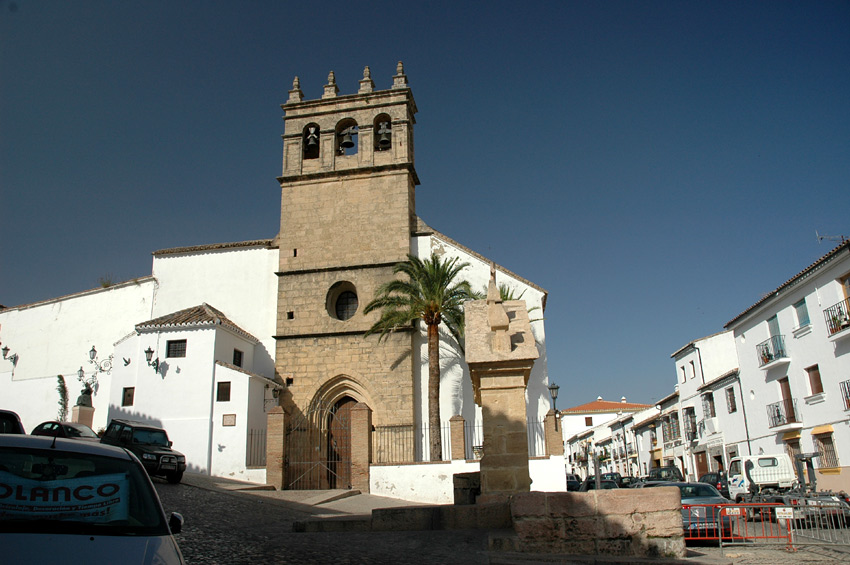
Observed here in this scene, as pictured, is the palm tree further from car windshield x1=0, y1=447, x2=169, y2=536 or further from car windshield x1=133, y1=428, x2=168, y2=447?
car windshield x1=0, y1=447, x2=169, y2=536

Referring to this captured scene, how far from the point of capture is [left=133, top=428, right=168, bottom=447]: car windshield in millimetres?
16797

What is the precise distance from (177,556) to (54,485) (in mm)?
870

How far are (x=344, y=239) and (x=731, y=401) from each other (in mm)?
18412

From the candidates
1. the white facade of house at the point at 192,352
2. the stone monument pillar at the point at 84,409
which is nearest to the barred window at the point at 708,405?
the white facade of house at the point at 192,352

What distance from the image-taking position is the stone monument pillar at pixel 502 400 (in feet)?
24.5

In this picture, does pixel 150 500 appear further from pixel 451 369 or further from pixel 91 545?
pixel 451 369

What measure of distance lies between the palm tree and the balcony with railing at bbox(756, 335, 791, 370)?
11.7 meters

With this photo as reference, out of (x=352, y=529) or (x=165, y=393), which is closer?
(x=352, y=529)

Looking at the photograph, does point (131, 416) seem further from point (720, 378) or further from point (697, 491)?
point (720, 378)

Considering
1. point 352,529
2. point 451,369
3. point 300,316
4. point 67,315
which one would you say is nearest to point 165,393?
point 300,316

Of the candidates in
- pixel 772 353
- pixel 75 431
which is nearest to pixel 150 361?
pixel 75 431

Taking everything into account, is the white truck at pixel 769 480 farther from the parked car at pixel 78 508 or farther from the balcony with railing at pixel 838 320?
the parked car at pixel 78 508

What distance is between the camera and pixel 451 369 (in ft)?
73.3

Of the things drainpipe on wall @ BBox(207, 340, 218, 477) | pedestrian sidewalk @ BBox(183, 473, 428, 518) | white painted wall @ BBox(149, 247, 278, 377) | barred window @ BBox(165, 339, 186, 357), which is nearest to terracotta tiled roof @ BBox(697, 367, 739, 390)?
pedestrian sidewalk @ BBox(183, 473, 428, 518)
